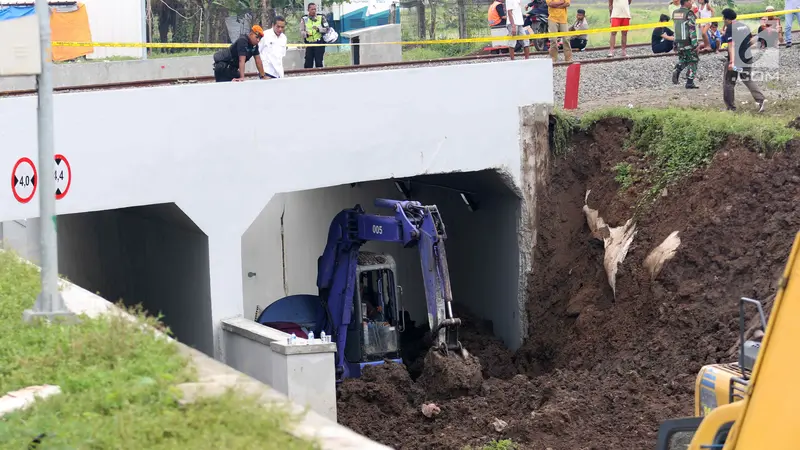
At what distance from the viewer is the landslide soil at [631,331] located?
13352 millimetres

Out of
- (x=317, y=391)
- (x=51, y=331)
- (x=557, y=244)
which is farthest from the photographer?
(x=557, y=244)

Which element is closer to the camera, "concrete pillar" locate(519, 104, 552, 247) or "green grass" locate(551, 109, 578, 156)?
"concrete pillar" locate(519, 104, 552, 247)

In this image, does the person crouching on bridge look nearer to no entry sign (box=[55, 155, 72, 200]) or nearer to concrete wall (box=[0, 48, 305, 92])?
no entry sign (box=[55, 155, 72, 200])

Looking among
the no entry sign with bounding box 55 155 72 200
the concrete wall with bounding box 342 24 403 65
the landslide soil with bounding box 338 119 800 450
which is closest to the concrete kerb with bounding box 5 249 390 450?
the no entry sign with bounding box 55 155 72 200

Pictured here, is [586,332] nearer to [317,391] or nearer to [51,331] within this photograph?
[317,391]

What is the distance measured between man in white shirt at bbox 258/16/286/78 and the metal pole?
9102 millimetres

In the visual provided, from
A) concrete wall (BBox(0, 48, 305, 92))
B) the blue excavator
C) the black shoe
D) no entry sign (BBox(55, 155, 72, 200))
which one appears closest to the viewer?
no entry sign (BBox(55, 155, 72, 200))

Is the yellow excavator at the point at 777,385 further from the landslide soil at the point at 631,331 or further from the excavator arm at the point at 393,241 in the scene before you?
the excavator arm at the point at 393,241

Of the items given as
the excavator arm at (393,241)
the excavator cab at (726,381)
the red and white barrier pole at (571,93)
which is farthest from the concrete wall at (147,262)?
the excavator cab at (726,381)

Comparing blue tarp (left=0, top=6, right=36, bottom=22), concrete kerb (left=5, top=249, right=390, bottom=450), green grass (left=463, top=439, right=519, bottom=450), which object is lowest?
green grass (left=463, top=439, right=519, bottom=450)

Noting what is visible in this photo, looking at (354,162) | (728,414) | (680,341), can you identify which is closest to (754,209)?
Result: (680,341)

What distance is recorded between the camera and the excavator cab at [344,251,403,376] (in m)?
17.2

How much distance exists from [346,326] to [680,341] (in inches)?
206

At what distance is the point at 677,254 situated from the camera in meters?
→ 15.3
